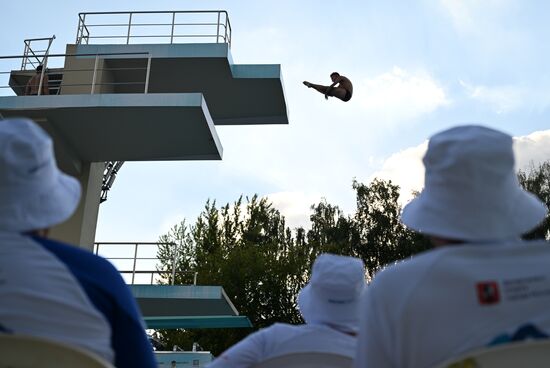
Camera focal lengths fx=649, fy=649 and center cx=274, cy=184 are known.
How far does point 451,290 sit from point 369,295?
200mm

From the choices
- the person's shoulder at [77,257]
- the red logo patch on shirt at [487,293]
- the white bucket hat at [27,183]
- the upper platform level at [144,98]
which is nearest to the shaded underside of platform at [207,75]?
the upper platform level at [144,98]

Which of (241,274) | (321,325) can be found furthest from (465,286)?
(241,274)

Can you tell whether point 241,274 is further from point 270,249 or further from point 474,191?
point 474,191

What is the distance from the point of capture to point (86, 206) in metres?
12.9

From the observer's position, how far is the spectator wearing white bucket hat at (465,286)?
156cm

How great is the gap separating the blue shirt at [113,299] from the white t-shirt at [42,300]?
0.03 metres

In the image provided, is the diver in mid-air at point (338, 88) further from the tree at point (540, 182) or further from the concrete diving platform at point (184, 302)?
the tree at point (540, 182)

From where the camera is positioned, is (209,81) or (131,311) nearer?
(131,311)

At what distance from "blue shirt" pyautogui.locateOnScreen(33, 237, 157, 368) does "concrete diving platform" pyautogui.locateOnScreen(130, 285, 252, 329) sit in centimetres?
1176

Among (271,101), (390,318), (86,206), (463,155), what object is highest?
(271,101)

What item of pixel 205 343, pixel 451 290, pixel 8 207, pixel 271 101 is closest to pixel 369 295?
pixel 451 290

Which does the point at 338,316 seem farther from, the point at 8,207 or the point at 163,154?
the point at 163,154

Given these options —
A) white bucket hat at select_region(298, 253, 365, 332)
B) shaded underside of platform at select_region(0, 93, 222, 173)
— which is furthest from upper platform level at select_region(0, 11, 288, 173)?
white bucket hat at select_region(298, 253, 365, 332)

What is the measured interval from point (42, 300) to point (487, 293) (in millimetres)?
1099
